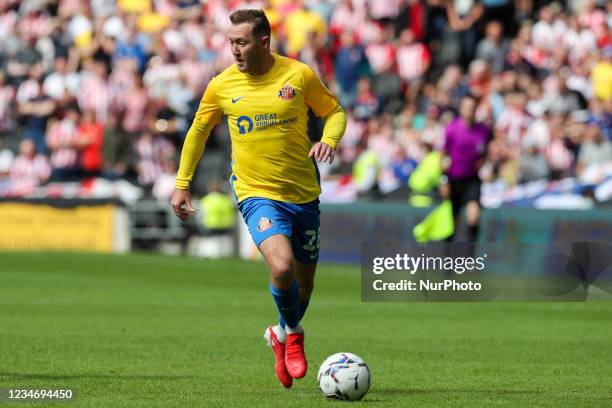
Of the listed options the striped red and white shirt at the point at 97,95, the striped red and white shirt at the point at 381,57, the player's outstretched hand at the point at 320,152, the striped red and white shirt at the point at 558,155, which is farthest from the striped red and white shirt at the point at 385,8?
the player's outstretched hand at the point at 320,152

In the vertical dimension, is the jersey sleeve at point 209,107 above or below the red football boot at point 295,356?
above

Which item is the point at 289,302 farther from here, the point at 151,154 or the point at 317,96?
the point at 151,154

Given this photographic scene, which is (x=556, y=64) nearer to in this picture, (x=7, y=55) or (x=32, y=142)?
(x=32, y=142)

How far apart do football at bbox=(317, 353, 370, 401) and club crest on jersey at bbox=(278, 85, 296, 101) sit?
5.90 feet

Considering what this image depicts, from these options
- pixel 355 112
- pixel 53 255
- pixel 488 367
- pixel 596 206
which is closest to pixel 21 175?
pixel 53 255

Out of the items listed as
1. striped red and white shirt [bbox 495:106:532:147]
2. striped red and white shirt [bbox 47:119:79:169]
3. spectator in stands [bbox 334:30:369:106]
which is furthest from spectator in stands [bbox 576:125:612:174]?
striped red and white shirt [bbox 47:119:79:169]

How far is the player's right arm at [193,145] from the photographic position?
938cm

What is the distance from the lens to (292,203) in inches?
370

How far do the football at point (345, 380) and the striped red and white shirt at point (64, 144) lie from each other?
21026mm

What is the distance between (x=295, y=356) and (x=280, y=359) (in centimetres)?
16

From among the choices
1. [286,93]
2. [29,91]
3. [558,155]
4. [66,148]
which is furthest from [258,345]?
[29,91]

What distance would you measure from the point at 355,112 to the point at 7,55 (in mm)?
10533

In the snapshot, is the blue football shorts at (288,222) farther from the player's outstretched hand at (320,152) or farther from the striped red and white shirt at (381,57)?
the striped red and white shirt at (381,57)

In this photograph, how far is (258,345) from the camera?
1212 cm
